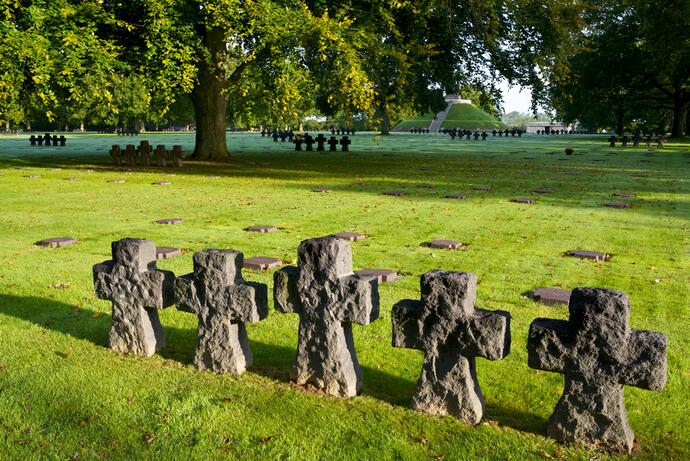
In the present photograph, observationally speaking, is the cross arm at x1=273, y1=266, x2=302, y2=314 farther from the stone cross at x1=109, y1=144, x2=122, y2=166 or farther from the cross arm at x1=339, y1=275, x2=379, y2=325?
the stone cross at x1=109, y1=144, x2=122, y2=166

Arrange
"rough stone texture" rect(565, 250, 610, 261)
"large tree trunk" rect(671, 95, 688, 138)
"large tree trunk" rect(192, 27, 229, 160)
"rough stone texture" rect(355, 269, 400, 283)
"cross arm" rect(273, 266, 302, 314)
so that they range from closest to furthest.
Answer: "cross arm" rect(273, 266, 302, 314)
"rough stone texture" rect(355, 269, 400, 283)
"rough stone texture" rect(565, 250, 610, 261)
"large tree trunk" rect(192, 27, 229, 160)
"large tree trunk" rect(671, 95, 688, 138)

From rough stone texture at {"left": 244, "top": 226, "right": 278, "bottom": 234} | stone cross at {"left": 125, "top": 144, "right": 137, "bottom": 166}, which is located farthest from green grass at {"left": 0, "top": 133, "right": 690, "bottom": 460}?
stone cross at {"left": 125, "top": 144, "right": 137, "bottom": 166}

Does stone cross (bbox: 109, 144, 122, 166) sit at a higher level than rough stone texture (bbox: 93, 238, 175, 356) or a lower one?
higher

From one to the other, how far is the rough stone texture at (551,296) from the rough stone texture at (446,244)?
2.51m

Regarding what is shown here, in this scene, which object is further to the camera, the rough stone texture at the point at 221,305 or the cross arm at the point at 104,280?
the cross arm at the point at 104,280

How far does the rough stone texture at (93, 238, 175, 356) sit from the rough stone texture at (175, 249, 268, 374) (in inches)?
8.1

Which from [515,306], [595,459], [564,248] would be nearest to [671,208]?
[564,248]

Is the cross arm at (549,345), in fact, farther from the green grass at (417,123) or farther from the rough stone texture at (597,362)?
the green grass at (417,123)

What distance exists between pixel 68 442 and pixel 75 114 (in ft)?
300

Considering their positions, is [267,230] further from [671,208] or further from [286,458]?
[671,208]

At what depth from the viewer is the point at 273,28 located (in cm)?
1866

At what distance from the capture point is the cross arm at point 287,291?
158 inches

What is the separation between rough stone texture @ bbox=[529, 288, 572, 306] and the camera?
5996 mm

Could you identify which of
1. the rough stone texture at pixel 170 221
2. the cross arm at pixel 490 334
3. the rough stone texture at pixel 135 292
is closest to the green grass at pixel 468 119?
the rough stone texture at pixel 170 221
